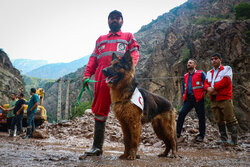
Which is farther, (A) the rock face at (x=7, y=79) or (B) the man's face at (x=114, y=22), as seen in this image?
(A) the rock face at (x=7, y=79)

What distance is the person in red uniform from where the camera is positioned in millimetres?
3508

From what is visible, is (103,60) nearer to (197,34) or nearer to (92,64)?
(92,64)

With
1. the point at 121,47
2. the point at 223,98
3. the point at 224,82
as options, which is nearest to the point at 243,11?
the point at 224,82

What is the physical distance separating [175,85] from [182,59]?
160 inches

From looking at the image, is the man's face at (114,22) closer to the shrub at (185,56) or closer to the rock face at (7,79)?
the shrub at (185,56)

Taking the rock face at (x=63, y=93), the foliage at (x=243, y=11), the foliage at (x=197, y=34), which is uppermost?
the foliage at (x=243, y=11)

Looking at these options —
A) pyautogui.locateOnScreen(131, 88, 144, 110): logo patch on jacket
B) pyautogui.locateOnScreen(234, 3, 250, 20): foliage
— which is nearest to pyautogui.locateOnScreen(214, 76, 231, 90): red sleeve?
pyautogui.locateOnScreen(131, 88, 144, 110): logo patch on jacket

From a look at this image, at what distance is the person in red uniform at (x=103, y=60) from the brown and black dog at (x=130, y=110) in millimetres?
314

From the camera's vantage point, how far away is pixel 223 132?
5.02m

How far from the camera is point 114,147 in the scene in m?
5.57

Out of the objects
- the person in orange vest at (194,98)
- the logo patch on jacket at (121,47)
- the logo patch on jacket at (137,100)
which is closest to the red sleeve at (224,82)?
the person in orange vest at (194,98)

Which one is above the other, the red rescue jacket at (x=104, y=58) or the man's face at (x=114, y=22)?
the man's face at (x=114, y=22)

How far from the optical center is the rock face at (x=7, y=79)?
1450 inches

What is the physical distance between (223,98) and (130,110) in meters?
3.13
